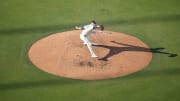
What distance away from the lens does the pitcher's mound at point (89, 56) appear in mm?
11766

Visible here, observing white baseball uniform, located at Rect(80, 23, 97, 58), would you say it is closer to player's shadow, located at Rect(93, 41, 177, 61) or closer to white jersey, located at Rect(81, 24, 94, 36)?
white jersey, located at Rect(81, 24, 94, 36)

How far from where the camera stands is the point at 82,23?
1509 centimetres

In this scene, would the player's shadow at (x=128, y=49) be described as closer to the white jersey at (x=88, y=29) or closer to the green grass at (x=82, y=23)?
the green grass at (x=82, y=23)

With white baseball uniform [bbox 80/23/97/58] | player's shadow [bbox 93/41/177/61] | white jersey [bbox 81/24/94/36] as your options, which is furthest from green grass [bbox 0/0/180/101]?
white jersey [bbox 81/24/94/36]

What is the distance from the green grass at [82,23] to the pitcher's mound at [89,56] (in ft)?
0.85

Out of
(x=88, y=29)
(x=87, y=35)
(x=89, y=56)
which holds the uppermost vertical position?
(x=88, y=29)

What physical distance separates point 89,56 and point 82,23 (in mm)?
3001

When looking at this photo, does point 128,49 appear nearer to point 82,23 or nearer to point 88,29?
point 88,29

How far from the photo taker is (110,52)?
12.7 metres

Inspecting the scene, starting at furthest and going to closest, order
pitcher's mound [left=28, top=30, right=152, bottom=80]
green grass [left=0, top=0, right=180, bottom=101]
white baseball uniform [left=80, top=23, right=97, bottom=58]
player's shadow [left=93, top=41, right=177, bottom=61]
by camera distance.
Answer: player's shadow [left=93, top=41, right=177, bottom=61]
white baseball uniform [left=80, top=23, right=97, bottom=58]
pitcher's mound [left=28, top=30, right=152, bottom=80]
green grass [left=0, top=0, right=180, bottom=101]

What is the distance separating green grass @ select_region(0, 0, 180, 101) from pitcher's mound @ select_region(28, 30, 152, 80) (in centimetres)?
26

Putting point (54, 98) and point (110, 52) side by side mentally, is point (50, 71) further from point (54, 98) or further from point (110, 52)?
point (110, 52)

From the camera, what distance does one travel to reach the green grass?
1096 centimetres

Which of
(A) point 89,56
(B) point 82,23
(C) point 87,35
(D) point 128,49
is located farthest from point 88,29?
A: (B) point 82,23
